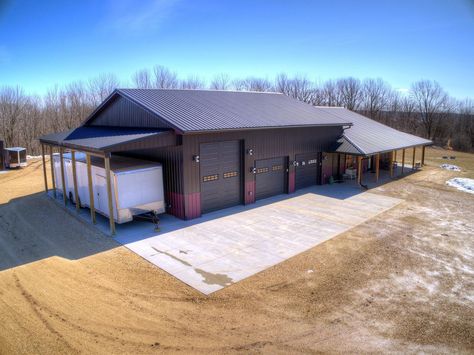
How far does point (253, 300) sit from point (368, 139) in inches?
663

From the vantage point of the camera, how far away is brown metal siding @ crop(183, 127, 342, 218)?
44.0 ft

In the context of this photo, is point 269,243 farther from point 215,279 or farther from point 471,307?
point 471,307

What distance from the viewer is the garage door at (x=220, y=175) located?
14.1m

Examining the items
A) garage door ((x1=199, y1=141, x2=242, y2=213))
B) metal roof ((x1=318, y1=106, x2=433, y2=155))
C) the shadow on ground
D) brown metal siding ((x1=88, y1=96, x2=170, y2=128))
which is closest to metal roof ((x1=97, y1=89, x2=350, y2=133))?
brown metal siding ((x1=88, y1=96, x2=170, y2=128))

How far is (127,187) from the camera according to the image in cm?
1252

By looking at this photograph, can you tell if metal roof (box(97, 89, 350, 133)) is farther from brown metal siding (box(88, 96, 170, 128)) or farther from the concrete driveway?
the concrete driveway

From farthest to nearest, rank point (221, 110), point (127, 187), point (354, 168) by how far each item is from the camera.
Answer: point (354, 168), point (221, 110), point (127, 187)

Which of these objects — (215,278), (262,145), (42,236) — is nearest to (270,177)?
(262,145)

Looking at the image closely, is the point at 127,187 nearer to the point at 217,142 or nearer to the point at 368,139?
the point at 217,142

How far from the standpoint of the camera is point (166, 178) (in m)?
14.1

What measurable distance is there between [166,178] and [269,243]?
5.33 m

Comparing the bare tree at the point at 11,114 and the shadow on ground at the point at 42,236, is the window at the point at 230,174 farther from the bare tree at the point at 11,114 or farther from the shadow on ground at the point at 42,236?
the bare tree at the point at 11,114

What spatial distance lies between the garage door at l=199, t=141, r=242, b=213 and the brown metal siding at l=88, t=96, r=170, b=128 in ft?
7.35

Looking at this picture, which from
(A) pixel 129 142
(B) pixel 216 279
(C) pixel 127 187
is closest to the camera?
(B) pixel 216 279
